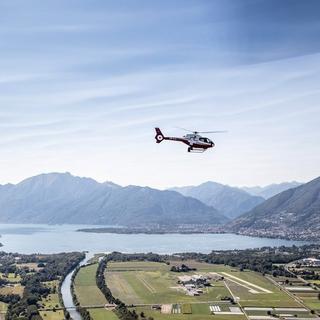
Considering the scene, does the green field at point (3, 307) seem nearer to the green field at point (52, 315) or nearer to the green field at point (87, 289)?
the green field at point (52, 315)

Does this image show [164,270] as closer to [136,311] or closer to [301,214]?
[136,311]

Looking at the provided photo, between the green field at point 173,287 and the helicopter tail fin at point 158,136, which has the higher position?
the helicopter tail fin at point 158,136

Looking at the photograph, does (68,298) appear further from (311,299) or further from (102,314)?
(311,299)

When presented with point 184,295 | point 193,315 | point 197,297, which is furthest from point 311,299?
point 193,315

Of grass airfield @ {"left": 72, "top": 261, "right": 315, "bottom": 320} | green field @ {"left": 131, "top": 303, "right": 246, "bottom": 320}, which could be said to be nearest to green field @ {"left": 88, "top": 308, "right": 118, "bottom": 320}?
grass airfield @ {"left": 72, "top": 261, "right": 315, "bottom": 320}

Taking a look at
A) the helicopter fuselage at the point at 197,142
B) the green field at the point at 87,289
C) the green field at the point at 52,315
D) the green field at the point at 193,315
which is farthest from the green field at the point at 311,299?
the helicopter fuselage at the point at 197,142

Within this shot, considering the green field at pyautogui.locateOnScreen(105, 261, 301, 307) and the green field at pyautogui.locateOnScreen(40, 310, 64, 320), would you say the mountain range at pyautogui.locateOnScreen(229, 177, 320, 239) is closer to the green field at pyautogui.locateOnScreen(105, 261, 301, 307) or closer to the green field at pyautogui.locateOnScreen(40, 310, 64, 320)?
the green field at pyautogui.locateOnScreen(105, 261, 301, 307)
